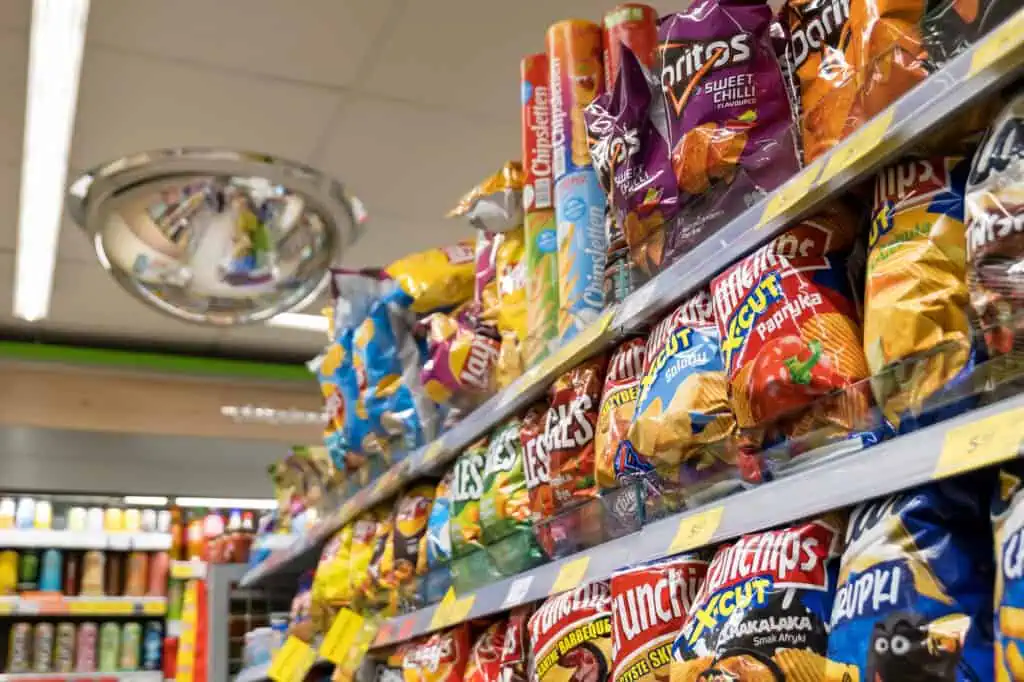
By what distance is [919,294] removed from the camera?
840 millimetres

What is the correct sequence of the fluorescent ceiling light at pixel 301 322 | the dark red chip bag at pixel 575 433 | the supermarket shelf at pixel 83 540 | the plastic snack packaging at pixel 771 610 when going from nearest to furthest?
1. the plastic snack packaging at pixel 771 610
2. the dark red chip bag at pixel 575 433
3. the supermarket shelf at pixel 83 540
4. the fluorescent ceiling light at pixel 301 322

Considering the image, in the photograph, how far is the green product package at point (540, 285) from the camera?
153 cm

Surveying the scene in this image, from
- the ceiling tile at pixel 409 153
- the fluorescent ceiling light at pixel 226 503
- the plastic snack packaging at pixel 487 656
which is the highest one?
the ceiling tile at pixel 409 153

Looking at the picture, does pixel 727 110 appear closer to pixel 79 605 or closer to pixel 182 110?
pixel 182 110

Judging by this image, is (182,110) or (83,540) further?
(83,540)

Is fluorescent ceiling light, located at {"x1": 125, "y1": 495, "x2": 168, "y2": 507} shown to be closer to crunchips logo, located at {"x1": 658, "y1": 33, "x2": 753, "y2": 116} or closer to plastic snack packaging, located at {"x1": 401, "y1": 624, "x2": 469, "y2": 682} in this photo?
plastic snack packaging, located at {"x1": 401, "y1": 624, "x2": 469, "y2": 682}

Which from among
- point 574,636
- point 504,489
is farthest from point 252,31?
point 574,636

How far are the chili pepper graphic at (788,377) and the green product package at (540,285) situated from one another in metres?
0.58

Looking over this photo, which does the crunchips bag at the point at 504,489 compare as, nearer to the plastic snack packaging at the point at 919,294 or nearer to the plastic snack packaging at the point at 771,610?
the plastic snack packaging at the point at 771,610

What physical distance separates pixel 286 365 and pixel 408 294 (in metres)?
4.96

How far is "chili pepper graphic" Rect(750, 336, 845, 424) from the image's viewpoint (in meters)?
0.92

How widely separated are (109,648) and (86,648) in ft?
0.46

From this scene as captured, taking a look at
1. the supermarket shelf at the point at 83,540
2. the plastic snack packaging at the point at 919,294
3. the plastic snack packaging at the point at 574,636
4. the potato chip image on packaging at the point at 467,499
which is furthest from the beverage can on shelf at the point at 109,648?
the plastic snack packaging at the point at 919,294

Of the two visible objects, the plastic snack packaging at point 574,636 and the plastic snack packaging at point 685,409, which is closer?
the plastic snack packaging at point 685,409
